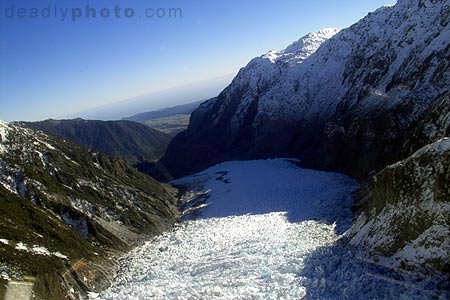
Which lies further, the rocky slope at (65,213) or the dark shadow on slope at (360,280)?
the rocky slope at (65,213)

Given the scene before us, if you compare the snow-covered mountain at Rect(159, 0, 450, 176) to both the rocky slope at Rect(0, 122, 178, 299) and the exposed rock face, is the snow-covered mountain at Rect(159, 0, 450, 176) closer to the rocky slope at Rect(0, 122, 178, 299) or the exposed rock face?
the exposed rock face

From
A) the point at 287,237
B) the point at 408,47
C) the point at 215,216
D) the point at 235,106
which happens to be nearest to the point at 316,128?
the point at 408,47

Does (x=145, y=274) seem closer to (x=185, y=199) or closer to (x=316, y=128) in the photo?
(x=185, y=199)

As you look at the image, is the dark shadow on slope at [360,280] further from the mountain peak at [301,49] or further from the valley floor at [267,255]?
the mountain peak at [301,49]

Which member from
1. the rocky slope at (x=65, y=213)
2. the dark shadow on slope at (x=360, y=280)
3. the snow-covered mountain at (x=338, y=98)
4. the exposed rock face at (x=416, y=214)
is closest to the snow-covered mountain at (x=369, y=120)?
the exposed rock face at (x=416, y=214)

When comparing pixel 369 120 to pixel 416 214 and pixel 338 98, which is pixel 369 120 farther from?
pixel 416 214

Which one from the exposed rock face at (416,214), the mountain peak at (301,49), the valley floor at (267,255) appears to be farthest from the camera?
the mountain peak at (301,49)

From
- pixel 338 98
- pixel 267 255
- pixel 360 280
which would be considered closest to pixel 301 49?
pixel 338 98

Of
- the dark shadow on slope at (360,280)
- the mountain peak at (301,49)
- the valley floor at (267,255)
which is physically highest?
the mountain peak at (301,49)
